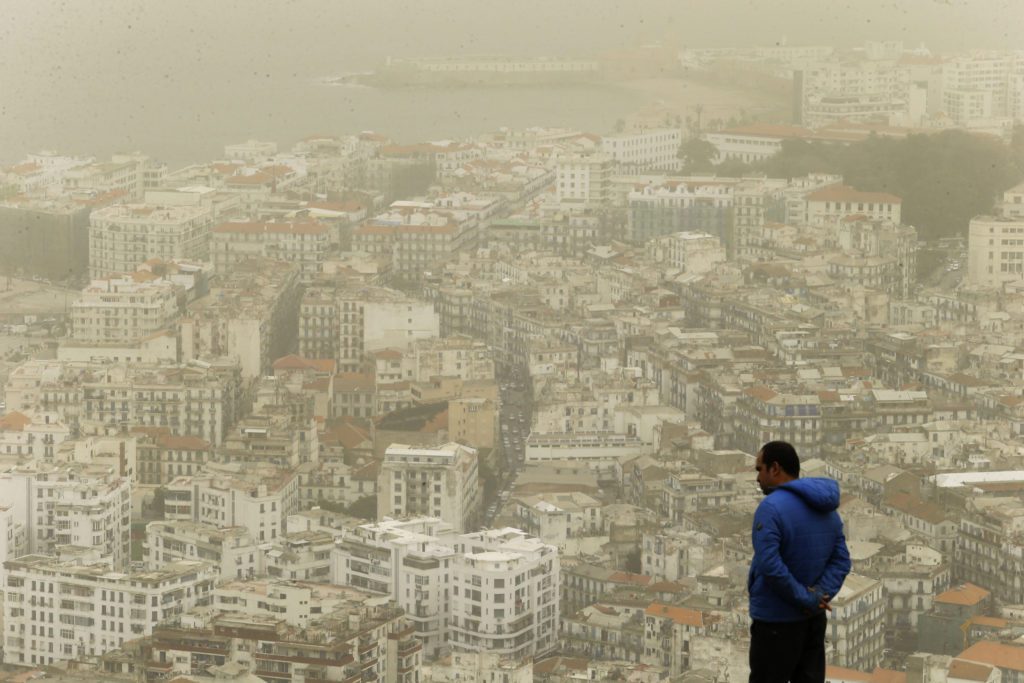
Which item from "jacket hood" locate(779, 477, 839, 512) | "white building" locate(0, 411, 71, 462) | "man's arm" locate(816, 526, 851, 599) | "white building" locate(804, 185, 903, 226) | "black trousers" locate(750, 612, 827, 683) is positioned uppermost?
"jacket hood" locate(779, 477, 839, 512)

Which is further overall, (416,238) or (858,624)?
(416,238)

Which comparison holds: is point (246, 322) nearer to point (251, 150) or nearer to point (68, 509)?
point (68, 509)

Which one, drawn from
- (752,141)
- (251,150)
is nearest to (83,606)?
(752,141)

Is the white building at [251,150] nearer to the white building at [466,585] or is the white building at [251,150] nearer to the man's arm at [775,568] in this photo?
the white building at [466,585]

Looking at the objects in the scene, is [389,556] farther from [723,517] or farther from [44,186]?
[44,186]

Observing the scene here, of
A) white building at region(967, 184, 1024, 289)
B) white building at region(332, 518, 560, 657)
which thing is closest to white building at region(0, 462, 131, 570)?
white building at region(332, 518, 560, 657)

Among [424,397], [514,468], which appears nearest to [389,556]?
[514,468]

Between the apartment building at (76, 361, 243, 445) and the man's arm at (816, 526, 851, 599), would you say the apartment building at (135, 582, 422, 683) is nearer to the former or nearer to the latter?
the apartment building at (76, 361, 243, 445)
